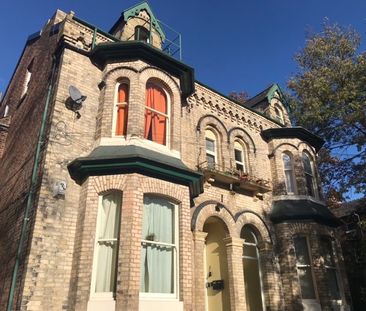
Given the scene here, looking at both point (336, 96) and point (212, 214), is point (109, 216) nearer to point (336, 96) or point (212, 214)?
point (212, 214)

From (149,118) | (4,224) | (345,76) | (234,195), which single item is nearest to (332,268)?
(234,195)

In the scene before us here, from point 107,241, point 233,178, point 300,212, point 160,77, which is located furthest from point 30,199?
point 300,212

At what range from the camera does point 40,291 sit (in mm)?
7180

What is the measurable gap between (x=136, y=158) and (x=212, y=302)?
580cm

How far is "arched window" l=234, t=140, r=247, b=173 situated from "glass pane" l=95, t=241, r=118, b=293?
6.85 metres

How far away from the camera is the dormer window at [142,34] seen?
45.6ft

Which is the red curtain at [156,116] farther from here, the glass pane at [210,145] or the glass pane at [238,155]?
the glass pane at [238,155]

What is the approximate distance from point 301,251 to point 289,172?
339 cm

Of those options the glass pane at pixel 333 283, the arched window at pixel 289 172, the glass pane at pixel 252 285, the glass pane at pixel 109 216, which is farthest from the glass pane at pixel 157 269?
the arched window at pixel 289 172

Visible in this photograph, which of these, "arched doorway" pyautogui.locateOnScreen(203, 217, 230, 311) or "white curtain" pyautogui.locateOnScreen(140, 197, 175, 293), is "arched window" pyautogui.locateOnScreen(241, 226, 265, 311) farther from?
"white curtain" pyautogui.locateOnScreen(140, 197, 175, 293)

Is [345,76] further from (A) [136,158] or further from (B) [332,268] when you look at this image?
(A) [136,158]

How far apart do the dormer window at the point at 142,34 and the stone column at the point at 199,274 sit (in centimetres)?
812

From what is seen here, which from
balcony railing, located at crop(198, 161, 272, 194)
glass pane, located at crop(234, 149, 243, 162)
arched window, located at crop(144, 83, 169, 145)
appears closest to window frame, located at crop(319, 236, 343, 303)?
balcony railing, located at crop(198, 161, 272, 194)

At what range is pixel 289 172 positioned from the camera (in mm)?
14602
